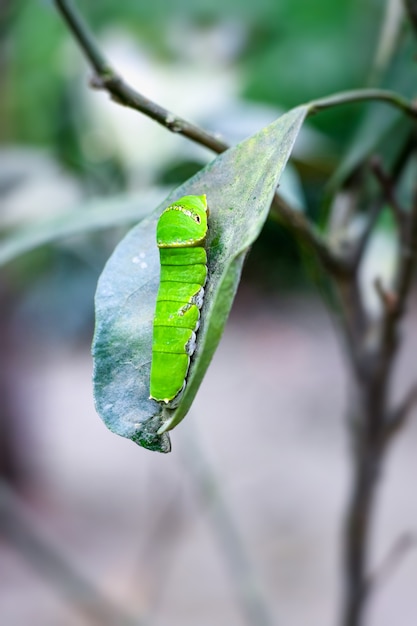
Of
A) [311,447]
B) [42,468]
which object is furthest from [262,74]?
[42,468]

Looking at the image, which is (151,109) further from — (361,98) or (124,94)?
(361,98)

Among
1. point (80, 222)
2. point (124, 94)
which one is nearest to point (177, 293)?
point (124, 94)

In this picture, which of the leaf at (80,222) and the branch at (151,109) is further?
the leaf at (80,222)

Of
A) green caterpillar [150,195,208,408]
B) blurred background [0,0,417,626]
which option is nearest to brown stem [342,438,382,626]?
blurred background [0,0,417,626]

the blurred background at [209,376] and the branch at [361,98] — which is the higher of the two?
the branch at [361,98]

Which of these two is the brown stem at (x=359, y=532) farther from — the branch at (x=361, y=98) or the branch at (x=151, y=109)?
the branch at (x=361, y=98)

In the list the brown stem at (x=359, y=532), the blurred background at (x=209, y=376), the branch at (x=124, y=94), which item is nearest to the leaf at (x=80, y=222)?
the blurred background at (x=209, y=376)

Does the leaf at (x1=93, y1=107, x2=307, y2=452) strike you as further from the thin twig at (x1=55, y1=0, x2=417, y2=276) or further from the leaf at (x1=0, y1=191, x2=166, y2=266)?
the leaf at (x1=0, y1=191, x2=166, y2=266)

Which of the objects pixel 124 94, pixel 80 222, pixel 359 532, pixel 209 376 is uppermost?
pixel 124 94

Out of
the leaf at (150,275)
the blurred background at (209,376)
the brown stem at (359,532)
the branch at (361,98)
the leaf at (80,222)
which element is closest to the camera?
the leaf at (150,275)
